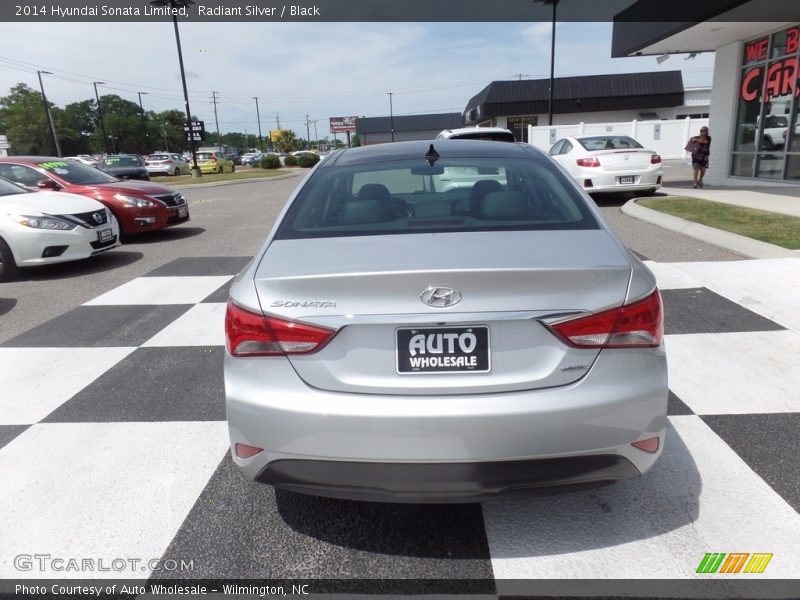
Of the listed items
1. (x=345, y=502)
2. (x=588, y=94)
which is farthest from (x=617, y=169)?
(x=588, y=94)

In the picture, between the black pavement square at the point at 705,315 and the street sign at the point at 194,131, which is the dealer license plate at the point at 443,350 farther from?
the street sign at the point at 194,131

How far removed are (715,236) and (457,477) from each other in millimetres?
7221

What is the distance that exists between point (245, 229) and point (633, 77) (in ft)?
141

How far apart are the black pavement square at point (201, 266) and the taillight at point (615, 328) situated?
227 inches

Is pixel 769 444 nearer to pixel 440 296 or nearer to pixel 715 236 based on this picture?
pixel 440 296

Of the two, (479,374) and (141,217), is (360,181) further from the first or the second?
(141,217)

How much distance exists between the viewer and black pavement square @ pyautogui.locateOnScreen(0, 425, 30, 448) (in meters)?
3.19

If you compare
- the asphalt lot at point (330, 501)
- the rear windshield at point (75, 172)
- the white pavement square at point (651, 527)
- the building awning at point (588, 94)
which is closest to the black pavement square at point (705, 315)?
the asphalt lot at point (330, 501)

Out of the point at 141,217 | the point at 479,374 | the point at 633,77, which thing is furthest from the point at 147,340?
the point at 633,77

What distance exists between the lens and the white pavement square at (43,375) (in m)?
3.57

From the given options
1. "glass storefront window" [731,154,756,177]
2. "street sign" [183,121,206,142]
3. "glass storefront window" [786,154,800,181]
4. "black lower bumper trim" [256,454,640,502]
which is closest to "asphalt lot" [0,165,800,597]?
"black lower bumper trim" [256,454,640,502]

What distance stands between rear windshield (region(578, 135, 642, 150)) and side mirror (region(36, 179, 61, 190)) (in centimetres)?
1040

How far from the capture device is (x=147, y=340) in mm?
4742

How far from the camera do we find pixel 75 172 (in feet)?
31.7
